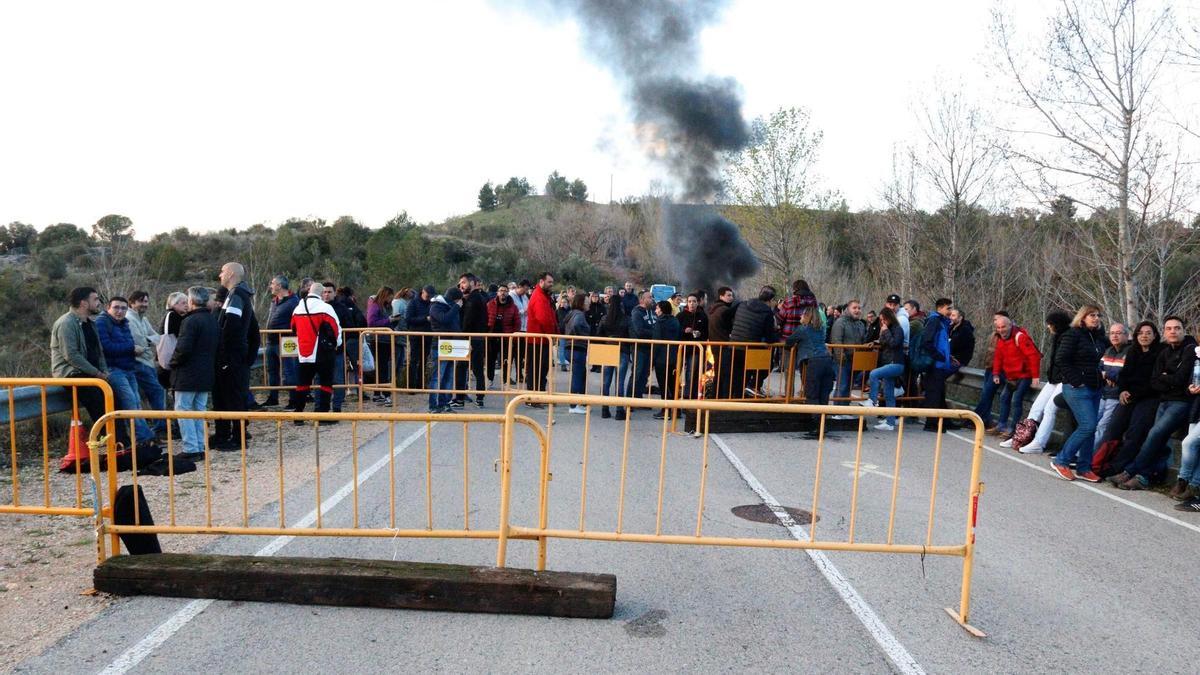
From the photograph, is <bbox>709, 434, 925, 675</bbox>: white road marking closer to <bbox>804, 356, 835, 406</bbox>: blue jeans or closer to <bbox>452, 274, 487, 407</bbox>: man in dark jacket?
<bbox>804, 356, 835, 406</bbox>: blue jeans

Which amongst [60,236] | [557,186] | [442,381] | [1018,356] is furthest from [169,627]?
[557,186]

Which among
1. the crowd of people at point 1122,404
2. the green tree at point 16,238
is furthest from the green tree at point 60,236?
the crowd of people at point 1122,404

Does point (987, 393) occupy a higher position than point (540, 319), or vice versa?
point (540, 319)

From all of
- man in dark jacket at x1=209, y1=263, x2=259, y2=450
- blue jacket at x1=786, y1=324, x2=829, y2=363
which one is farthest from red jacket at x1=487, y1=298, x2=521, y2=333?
man in dark jacket at x1=209, y1=263, x2=259, y2=450

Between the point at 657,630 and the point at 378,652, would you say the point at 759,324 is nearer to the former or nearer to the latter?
the point at 657,630

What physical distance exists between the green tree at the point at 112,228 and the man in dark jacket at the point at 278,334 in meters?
31.3

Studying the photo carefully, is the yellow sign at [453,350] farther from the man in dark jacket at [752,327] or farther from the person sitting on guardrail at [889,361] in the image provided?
the person sitting on guardrail at [889,361]

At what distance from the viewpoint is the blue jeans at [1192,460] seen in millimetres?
7613

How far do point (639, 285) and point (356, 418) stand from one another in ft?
176

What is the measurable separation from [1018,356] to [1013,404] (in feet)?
2.32

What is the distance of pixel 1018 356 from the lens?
1077 cm

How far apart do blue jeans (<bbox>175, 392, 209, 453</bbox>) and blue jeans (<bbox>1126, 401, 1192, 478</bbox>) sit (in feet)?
31.3

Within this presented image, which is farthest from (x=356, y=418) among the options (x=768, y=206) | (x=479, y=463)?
(x=768, y=206)

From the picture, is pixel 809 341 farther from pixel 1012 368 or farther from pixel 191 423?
pixel 191 423
